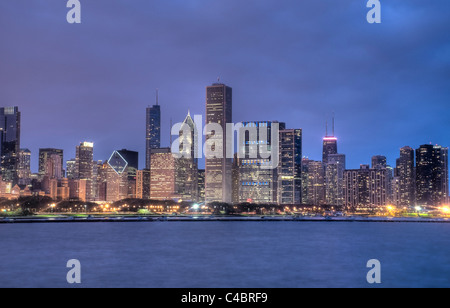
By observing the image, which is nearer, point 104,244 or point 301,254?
point 301,254

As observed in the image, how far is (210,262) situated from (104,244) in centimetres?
3430

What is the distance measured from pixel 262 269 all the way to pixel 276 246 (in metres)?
36.1

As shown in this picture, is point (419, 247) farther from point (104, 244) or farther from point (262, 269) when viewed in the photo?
point (104, 244)
